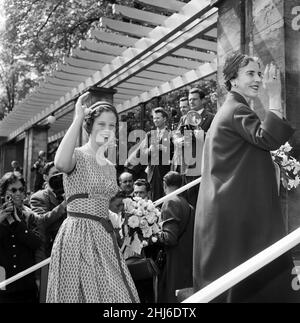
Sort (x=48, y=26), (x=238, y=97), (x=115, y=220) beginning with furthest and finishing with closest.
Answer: (x=48, y=26), (x=115, y=220), (x=238, y=97)

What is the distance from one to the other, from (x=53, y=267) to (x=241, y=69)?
5.66ft

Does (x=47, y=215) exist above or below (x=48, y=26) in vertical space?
below

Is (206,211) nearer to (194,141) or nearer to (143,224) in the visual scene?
(143,224)

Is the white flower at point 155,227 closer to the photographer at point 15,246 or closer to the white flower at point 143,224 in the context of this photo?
the white flower at point 143,224

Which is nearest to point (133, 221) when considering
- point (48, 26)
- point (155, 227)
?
Result: point (155, 227)

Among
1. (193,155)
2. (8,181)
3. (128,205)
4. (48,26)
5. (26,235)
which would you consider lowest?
(26,235)

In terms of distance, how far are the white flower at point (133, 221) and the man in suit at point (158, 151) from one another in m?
3.13

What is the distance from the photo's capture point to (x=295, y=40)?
14.3 feet

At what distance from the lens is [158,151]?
661 centimetres

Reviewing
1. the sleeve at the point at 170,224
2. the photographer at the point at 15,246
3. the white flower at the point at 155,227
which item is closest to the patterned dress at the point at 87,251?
the white flower at the point at 155,227

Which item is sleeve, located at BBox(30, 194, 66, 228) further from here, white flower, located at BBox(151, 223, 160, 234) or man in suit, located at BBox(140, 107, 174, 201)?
man in suit, located at BBox(140, 107, 174, 201)

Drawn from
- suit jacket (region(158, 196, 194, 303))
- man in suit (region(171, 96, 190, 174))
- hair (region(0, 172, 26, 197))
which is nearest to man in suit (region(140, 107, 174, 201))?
man in suit (region(171, 96, 190, 174))

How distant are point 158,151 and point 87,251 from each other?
3.67m
